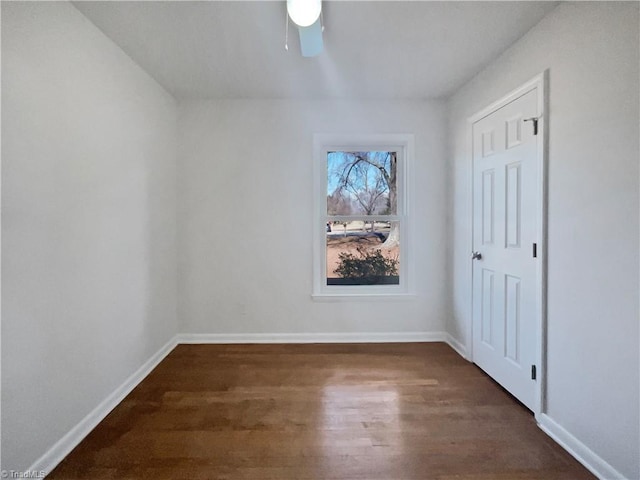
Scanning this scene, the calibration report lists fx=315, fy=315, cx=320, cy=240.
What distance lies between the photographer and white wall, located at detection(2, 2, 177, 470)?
4.68ft

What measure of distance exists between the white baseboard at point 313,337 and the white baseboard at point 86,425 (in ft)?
1.94

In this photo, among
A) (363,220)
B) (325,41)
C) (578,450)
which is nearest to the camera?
(578,450)

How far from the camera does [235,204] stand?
3211 mm

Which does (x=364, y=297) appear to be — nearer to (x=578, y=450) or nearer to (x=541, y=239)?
(x=541, y=239)

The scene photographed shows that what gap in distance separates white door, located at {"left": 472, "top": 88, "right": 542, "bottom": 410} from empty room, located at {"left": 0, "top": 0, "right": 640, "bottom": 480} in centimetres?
2

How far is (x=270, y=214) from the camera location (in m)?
3.22

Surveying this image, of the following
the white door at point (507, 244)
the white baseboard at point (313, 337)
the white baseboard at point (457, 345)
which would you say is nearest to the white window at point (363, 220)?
the white baseboard at point (313, 337)

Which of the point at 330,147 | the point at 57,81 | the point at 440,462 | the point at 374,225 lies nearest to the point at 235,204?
the point at 330,147

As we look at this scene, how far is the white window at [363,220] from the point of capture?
331 cm

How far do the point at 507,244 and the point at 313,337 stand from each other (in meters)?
1.98

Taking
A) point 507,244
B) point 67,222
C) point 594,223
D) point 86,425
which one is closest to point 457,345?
point 507,244

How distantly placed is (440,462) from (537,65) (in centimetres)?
238

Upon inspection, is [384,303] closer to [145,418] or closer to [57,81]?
[145,418]

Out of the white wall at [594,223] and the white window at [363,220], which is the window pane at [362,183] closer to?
the white window at [363,220]
